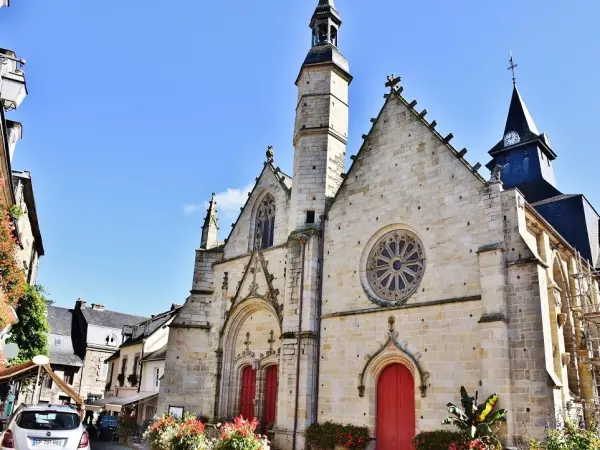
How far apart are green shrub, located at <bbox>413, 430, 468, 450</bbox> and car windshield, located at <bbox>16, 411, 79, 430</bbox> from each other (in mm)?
6498

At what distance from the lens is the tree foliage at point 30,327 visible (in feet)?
60.6

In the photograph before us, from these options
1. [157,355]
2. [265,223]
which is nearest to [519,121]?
[265,223]

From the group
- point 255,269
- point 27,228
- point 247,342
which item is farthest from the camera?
point 27,228

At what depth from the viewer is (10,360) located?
18156 mm

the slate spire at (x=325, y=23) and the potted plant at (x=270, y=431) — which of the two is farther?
the slate spire at (x=325, y=23)

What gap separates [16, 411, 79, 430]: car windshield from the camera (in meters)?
7.48

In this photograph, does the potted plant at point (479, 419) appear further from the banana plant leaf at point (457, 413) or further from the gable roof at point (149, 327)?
the gable roof at point (149, 327)

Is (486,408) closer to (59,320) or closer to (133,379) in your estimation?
(133,379)

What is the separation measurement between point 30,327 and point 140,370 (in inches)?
289

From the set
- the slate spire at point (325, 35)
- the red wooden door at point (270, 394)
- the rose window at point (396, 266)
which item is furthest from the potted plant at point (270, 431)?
the slate spire at point (325, 35)

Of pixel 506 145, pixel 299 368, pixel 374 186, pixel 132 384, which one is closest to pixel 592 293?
pixel 374 186

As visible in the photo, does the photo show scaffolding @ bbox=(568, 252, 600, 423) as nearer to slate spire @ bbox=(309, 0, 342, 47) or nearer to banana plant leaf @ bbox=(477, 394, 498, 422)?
banana plant leaf @ bbox=(477, 394, 498, 422)

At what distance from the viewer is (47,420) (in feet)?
25.1

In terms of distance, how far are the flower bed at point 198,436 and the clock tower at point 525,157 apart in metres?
16.5
